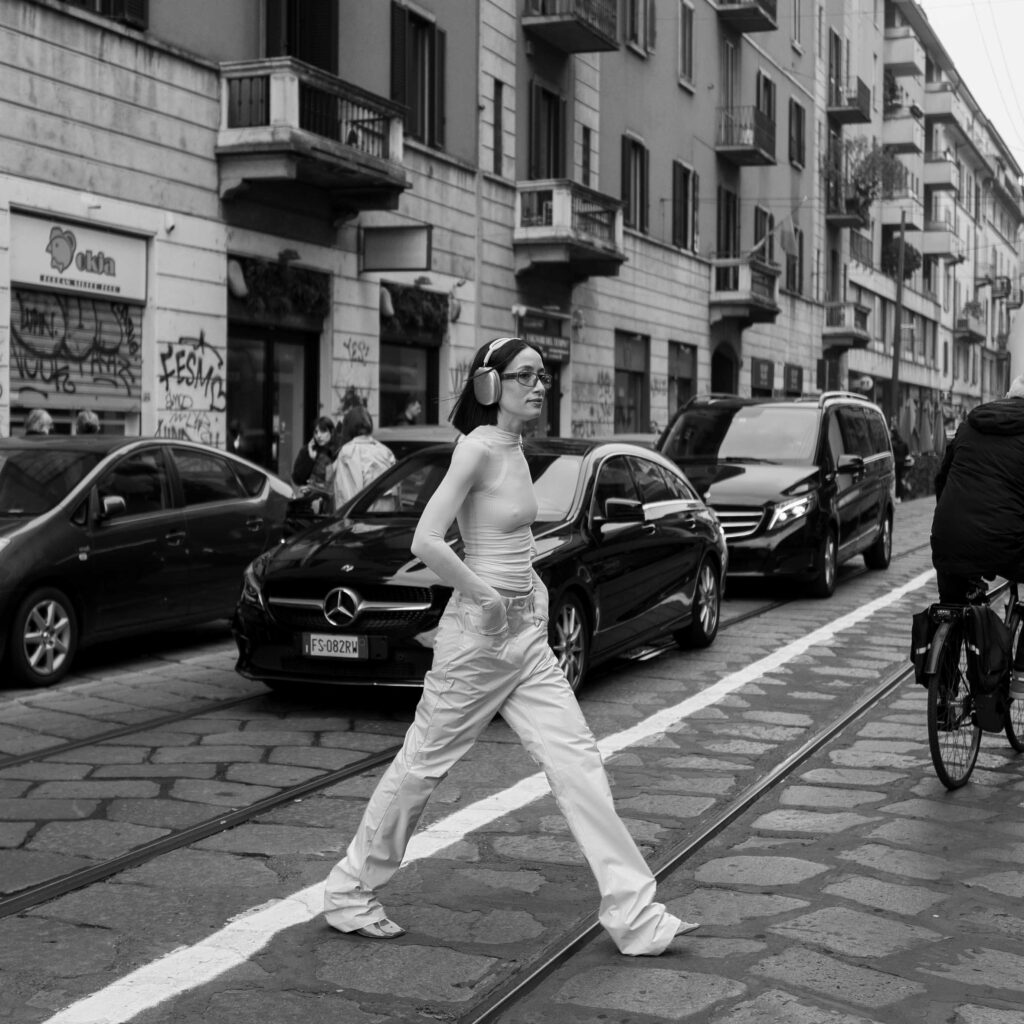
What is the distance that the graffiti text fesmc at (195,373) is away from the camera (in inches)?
701

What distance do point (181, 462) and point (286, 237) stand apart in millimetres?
8981

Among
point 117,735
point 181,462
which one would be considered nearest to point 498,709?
point 117,735

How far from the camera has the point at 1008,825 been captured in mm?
6082

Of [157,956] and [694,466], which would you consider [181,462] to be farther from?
[157,956]

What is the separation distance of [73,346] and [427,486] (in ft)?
26.3

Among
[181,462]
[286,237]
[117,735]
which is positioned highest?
[286,237]

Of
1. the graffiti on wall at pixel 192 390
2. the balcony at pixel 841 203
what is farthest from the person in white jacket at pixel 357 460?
the balcony at pixel 841 203

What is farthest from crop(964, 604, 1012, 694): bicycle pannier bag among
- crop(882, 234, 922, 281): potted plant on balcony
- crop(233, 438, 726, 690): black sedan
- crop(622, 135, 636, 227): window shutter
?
crop(882, 234, 922, 281): potted plant on balcony

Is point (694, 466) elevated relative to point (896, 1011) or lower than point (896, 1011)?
elevated

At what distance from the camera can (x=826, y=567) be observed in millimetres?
14562

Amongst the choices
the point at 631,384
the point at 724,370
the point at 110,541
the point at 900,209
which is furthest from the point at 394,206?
the point at 900,209

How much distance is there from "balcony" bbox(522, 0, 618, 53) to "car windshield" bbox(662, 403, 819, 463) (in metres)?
11.7

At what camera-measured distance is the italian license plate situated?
8.12 metres

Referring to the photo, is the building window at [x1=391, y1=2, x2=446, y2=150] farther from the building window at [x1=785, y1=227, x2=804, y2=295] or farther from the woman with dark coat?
the building window at [x1=785, y1=227, x2=804, y2=295]
